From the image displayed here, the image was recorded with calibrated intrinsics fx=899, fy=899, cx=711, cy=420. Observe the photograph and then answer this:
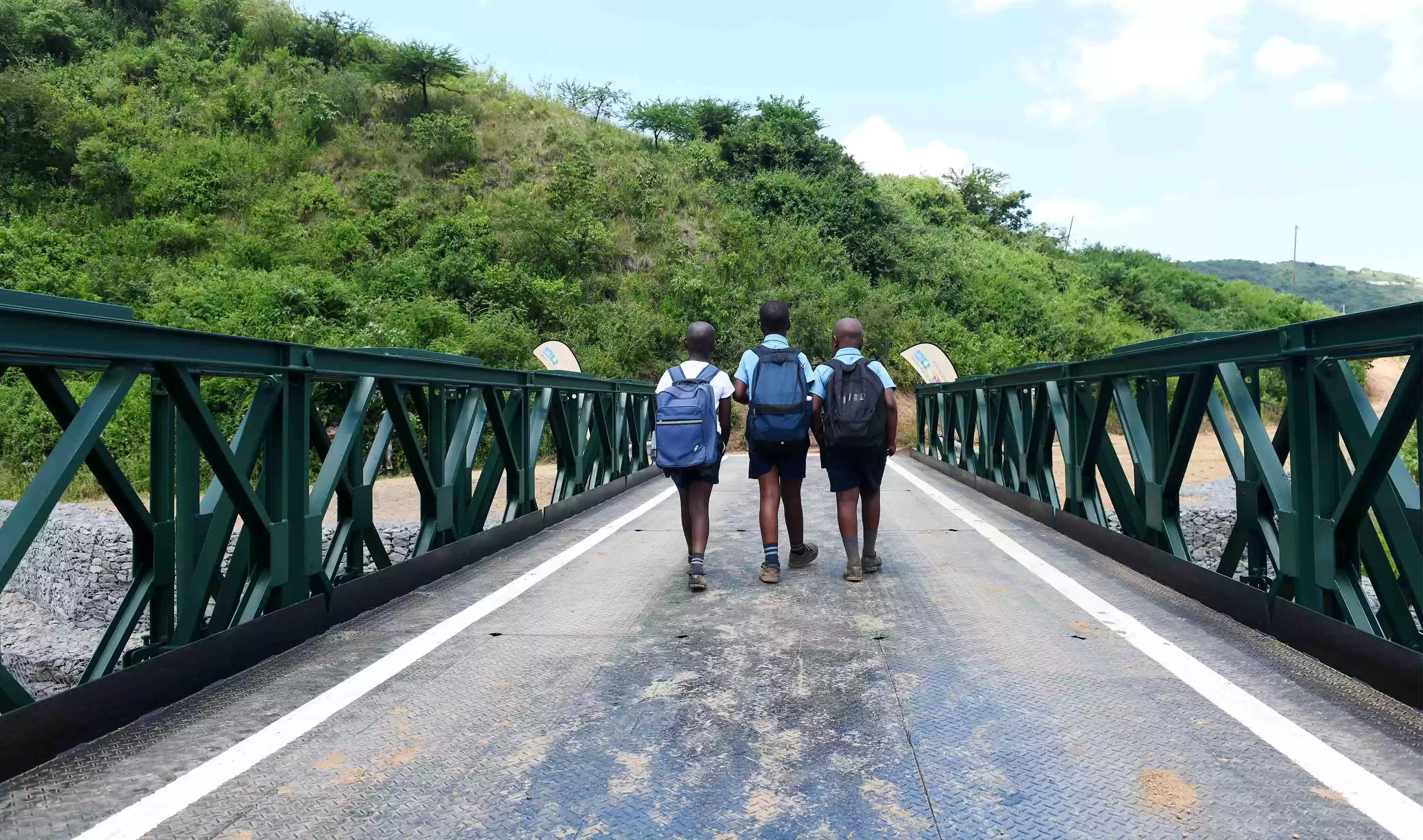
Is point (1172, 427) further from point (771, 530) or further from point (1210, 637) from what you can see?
point (771, 530)

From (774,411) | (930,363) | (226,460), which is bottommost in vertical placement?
(226,460)

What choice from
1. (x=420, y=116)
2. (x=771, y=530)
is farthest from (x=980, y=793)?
(x=420, y=116)

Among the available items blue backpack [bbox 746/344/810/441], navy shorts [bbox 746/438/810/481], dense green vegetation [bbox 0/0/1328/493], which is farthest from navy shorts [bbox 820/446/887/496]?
dense green vegetation [bbox 0/0/1328/493]

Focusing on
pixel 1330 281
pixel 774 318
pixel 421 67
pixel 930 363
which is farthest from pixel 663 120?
pixel 1330 281

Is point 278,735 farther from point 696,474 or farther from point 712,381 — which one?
point 712,381

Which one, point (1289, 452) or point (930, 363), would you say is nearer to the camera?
point (1289, 452)

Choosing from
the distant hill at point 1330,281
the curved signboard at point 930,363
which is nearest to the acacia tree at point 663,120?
the curved signboard at point 930,363

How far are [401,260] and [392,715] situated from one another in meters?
26.5

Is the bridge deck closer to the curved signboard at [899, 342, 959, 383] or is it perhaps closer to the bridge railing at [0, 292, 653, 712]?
the bridge railing at [0, 292, 653, 712]

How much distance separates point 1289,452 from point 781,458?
2.81 m

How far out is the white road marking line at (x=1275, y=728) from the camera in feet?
8.00

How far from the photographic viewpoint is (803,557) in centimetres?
631

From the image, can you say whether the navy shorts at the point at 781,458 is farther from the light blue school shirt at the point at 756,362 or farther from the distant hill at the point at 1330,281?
the distant hill at the point at 1330,281

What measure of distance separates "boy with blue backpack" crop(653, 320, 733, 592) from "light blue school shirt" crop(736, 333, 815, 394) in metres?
0.11
